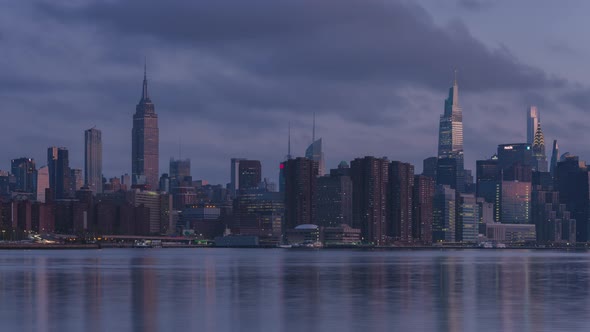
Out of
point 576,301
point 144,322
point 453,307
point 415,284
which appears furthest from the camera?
point 415,284

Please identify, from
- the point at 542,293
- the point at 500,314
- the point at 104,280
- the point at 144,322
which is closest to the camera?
the point at 144,322

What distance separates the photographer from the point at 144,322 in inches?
2092

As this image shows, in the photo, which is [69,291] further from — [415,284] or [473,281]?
[473,281]

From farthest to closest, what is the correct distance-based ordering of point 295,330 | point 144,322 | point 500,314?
point 500,314
point 144,322
point 295,330

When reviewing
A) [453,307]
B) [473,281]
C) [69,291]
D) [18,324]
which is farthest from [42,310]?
[473,281]

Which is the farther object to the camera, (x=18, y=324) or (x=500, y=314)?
(x=500, y=314)

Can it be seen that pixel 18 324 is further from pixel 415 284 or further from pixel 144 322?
pixel 415 284

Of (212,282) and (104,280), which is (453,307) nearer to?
(212,282)

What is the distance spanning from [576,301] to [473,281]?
97.6ft

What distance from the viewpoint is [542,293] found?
7619cm

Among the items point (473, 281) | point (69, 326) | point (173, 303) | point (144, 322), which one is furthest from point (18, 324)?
point (473, 281)

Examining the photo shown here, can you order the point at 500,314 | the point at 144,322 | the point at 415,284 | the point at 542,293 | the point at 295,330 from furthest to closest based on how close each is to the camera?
1. the point at 415,284
2. the point at 542,293
3. the point at 500,314
4. the point at 144,322
5. the point at 295,330

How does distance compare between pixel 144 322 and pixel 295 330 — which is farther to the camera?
pixel 144 322

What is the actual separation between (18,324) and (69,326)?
3299 millimetres
